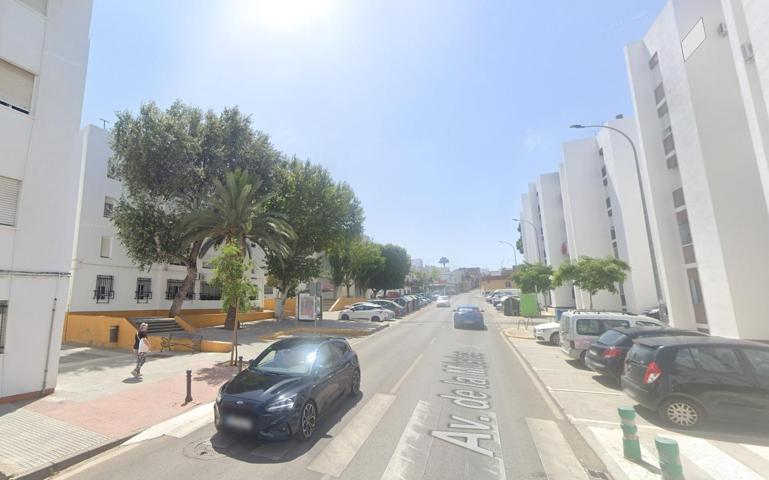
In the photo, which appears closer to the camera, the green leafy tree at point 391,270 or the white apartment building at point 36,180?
the white apartment building at point 36,180

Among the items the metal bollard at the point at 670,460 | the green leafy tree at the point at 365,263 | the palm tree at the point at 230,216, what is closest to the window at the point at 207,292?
the palm tree at the point at 230,216

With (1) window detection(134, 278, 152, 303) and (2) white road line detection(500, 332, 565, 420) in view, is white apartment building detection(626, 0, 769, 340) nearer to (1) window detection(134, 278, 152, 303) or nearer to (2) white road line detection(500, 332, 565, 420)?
(2) white road line detection(500, 332, 565, 420)

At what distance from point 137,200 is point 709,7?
1335 inches

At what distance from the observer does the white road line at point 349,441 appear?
5258 mm

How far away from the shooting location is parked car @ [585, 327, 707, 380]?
31.6ft

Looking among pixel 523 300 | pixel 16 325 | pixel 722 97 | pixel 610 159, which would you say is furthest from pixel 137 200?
pixel 610 159

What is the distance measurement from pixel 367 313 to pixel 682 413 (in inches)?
948

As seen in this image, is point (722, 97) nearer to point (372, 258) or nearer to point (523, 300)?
point (523, 300)

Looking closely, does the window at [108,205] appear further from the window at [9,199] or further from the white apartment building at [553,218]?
the white apartment building at [553,218]

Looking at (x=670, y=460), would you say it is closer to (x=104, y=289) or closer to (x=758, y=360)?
(x=758, y=360)

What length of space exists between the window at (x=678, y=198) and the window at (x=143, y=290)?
117 feet

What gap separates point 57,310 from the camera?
963cm

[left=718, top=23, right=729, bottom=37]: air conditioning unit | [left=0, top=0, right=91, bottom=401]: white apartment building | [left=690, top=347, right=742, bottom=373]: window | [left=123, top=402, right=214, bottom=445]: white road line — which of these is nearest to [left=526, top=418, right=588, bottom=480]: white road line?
[left=690, top=347, right=742, bottom=373]: window

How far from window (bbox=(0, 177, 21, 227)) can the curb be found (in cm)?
666
